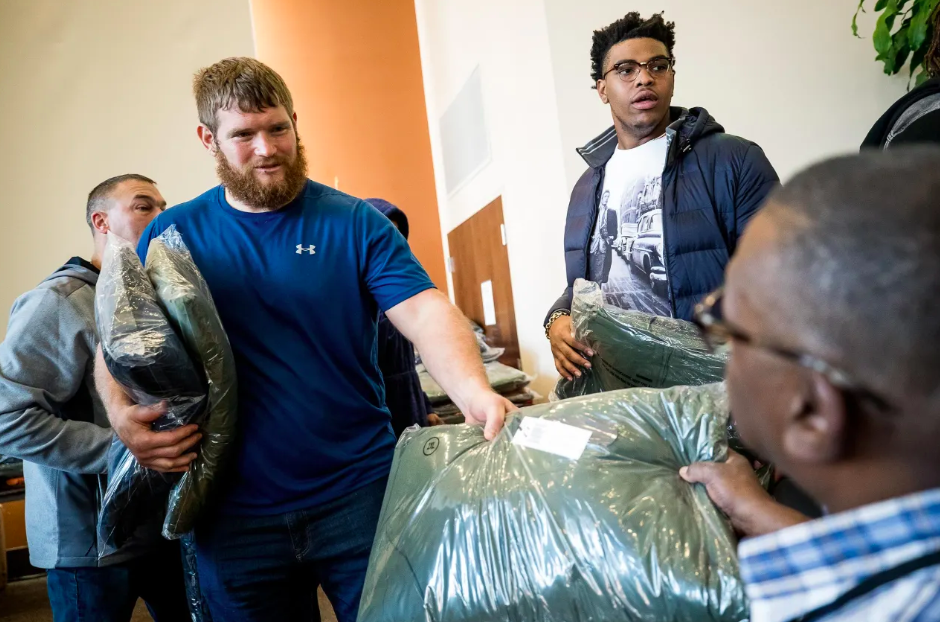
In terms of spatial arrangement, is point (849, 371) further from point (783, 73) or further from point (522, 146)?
point (522, 146)

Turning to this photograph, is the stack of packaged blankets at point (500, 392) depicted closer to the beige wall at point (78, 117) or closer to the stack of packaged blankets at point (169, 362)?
the beige wall at point (78, 117)

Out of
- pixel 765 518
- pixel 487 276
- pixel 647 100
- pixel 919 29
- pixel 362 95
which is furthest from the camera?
pixel 362 95

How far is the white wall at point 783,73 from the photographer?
97.6 inches

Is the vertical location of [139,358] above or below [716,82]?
below

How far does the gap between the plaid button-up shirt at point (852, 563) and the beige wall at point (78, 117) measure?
3.39 metres

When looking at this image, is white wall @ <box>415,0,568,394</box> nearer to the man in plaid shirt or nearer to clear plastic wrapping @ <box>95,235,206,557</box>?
clear plastic wrapping @ <box>95,235,206,557</box>

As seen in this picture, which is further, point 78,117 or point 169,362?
point 78,117

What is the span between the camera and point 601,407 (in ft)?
2.86

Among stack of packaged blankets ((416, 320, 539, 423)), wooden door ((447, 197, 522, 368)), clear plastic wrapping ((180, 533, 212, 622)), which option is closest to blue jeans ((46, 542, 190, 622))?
clear plastic wrapping ((180, 533, 212, 622))

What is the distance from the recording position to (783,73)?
250 cm

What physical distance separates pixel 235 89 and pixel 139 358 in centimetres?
55

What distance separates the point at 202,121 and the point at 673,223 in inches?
39.7

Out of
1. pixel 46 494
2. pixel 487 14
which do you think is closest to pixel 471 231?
pixel 487 14

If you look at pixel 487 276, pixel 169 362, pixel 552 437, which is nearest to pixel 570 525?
pixel 552 437
